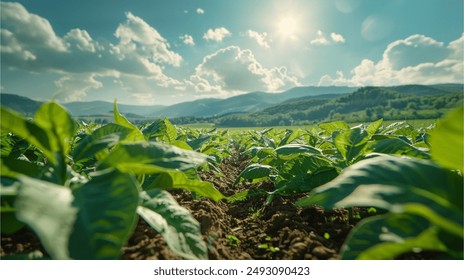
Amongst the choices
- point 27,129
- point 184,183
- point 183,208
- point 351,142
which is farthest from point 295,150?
point 27,129

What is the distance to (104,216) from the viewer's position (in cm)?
91

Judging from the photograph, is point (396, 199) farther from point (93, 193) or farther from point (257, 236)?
point (257, 236)

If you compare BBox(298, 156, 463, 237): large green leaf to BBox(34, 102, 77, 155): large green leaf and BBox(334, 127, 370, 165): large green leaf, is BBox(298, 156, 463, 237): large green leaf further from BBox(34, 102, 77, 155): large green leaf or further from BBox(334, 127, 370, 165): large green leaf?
BBox(34, 102, 77, 155): large green leaf

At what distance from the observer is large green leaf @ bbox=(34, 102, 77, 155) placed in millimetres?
1222

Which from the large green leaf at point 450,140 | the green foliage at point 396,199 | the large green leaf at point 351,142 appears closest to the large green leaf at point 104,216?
the green foliage at point 396,199

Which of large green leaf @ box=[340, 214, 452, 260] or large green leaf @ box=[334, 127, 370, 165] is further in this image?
large green leaf @ box=[334, 127, 370, 165]

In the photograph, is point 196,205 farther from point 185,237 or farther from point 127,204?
point 127,204

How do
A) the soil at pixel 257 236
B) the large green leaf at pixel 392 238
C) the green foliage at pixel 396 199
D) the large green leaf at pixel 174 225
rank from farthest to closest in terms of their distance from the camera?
the soil at pixel 257 236 < the large green leaf at pixel 174 225 < the green foliage at pixel 396 199 < the large green leaf at pixel 392 238

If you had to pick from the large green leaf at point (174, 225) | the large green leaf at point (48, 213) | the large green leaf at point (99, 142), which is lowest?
the large green leaf at point (174, 225)

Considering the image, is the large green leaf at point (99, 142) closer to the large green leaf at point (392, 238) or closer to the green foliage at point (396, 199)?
the green foliage at point (396, 199)

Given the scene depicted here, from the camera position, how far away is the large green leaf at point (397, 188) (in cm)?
99

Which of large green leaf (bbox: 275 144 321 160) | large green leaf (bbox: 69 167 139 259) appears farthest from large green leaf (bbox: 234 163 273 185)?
large green leaf (bbox: 69 167 139 259)

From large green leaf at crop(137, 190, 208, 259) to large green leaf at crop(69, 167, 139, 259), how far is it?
28cm

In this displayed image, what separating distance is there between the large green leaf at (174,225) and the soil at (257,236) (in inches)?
11.5
